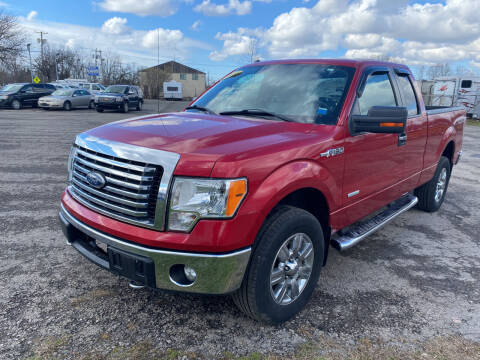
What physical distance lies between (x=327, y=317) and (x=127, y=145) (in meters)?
1.97

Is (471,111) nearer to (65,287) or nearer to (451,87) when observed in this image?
(451,87)

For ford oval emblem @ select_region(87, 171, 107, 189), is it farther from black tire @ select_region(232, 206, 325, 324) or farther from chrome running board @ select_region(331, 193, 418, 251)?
chrome running board @ select_region(331, 193, 418, 251)

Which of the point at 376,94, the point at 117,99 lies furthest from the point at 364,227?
the point at 117,99

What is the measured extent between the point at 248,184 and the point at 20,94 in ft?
82.3

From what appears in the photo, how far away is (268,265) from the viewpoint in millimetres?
2439

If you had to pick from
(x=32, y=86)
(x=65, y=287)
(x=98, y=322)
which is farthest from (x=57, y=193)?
(x=32, y=86)

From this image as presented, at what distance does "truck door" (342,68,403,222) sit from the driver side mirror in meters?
0.16

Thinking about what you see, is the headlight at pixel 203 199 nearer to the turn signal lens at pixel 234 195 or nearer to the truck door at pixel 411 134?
the turn signal lens at pixel 234 195

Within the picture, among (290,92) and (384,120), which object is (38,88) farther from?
(384,120)

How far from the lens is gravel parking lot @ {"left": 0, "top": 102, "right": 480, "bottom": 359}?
8.21 ft

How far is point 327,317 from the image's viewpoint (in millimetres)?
2885

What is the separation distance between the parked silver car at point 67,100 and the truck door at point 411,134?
22877 millimetres

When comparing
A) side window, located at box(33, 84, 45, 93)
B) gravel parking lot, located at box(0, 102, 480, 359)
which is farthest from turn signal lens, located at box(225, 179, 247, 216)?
side window, located at box(33, 84, 45, 93)

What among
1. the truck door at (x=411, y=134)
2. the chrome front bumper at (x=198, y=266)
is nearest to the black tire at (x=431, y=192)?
the truck door at (x=411, y=134)
